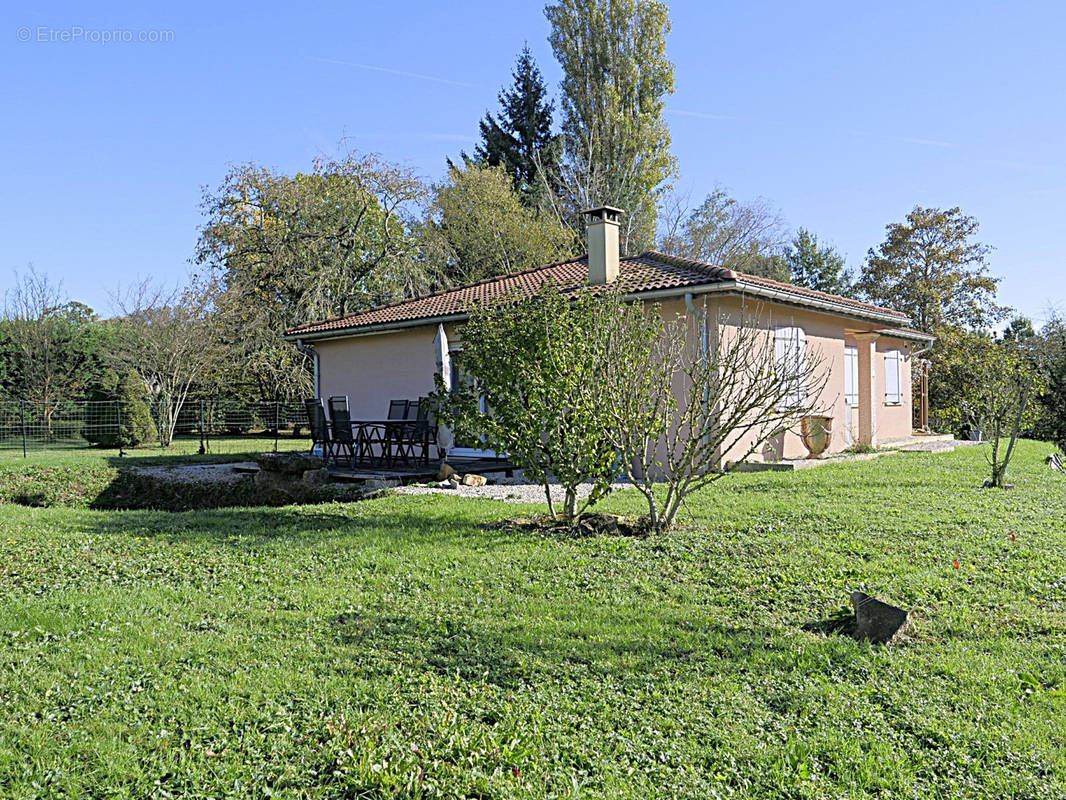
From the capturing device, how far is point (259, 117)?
1328 cm

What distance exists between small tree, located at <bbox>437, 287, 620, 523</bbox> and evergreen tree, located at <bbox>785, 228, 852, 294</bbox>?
102ft

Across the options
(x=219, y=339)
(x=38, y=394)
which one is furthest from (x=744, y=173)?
(x=38, y=394)

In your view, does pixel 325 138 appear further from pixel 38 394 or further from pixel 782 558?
pixel 782 558

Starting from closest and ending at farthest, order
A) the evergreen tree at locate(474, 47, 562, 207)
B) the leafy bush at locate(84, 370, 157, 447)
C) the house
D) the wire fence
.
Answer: the house
the wire fence
the leafy bush at locate(84, 370, 157, 447)
the evergreen tree at locate(474, 47, 562, 207)

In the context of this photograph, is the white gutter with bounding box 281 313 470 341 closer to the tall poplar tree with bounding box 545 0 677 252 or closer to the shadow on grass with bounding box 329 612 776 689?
the shadow on grass with bounding box 329 612 776 689

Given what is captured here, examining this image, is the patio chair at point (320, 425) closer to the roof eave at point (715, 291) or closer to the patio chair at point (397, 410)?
the patio chair at point (397, 410)

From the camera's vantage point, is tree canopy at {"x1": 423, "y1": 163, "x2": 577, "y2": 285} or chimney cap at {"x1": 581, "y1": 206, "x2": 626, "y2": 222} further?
tree canopy at {"x1": 423, "y1": 163, "x2": 577, "y2": 285}

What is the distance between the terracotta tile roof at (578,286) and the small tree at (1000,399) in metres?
2.64

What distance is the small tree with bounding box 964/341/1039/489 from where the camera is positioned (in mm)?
10391

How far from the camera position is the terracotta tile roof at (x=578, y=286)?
38.0 ft

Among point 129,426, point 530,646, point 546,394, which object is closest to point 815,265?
point 129,426

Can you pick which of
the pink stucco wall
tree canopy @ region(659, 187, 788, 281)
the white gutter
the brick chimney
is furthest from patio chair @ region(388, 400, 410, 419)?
Answer: tree canopy @ region(659, 187, 788, 281)

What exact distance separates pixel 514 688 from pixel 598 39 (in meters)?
29.4

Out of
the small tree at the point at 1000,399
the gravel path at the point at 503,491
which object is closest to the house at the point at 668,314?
the small tree at the point at 1000,399
